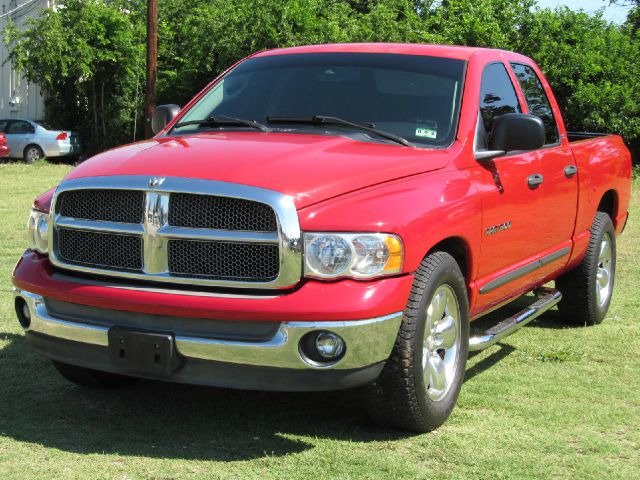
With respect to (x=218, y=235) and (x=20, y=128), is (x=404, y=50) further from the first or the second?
(x=20, y=128)

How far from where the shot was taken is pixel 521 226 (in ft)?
18.3

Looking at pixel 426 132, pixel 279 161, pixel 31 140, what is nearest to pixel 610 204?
pixel 426 132

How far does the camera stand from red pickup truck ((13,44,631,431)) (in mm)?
4035

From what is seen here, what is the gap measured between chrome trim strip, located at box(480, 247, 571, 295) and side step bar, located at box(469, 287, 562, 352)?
8.9 inches

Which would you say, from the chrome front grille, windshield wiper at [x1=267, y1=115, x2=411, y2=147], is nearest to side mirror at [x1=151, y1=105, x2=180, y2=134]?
windshield wiper at [x1=267, y1=115, x2=411, y2=147]

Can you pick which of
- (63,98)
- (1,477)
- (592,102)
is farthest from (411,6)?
(1,477)

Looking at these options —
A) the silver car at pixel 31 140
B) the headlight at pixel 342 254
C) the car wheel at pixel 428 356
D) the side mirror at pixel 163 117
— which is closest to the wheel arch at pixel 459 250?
the car wheel at pixel 428 356

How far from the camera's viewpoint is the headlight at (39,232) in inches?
183

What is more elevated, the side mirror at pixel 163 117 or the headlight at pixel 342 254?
the side mirror at pixel 163 117

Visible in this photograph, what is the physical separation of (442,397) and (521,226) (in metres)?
1.35

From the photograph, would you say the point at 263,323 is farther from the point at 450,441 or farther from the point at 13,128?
the point at 13,128

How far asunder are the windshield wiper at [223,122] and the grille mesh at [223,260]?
1.15 metres

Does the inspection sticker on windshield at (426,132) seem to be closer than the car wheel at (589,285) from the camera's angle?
Yes

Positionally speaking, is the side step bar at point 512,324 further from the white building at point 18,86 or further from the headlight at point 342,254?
the white building at point 18,86
